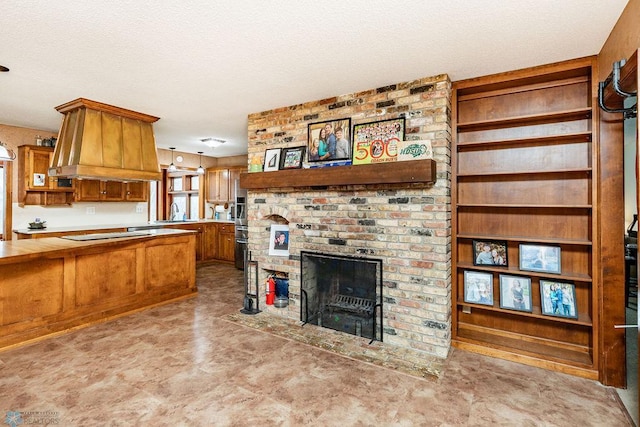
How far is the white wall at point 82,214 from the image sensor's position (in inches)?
197

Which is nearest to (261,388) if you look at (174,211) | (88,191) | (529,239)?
(529,239)

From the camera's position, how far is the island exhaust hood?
3.55m

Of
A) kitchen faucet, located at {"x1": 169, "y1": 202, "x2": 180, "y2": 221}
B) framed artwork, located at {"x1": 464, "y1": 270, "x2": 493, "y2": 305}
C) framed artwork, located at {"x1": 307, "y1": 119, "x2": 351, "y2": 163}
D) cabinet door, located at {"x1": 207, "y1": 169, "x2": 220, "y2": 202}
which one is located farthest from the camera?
kitchen faucet, located at {"x1": 169, "y1": 202, "x2": 180, "y2": 221}

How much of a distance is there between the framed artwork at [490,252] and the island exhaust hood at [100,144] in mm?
3912

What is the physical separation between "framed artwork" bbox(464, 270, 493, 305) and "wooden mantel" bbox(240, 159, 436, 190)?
1.04 meters

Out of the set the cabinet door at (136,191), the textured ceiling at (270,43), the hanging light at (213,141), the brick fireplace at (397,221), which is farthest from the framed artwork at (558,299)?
the cabinet door at (136,191)

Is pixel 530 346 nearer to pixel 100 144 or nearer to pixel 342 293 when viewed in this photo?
pixel 342 293

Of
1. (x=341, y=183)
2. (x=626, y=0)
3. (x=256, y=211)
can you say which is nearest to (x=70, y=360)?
(x=256, y=211)

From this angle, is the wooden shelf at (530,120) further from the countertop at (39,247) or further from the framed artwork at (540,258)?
the countertop at (39,247)

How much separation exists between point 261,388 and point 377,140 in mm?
2352

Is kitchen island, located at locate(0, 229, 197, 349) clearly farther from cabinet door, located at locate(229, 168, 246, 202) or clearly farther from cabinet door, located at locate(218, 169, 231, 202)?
cabinet door, located at locate(218, 169, 231, 202)

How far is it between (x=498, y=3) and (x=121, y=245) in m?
4.31

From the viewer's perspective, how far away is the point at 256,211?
13.5 feet

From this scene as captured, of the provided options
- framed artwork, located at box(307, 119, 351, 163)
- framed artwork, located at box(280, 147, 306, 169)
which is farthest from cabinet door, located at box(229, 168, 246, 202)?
framed artwork, located at box(307, 119, 351, 163)
